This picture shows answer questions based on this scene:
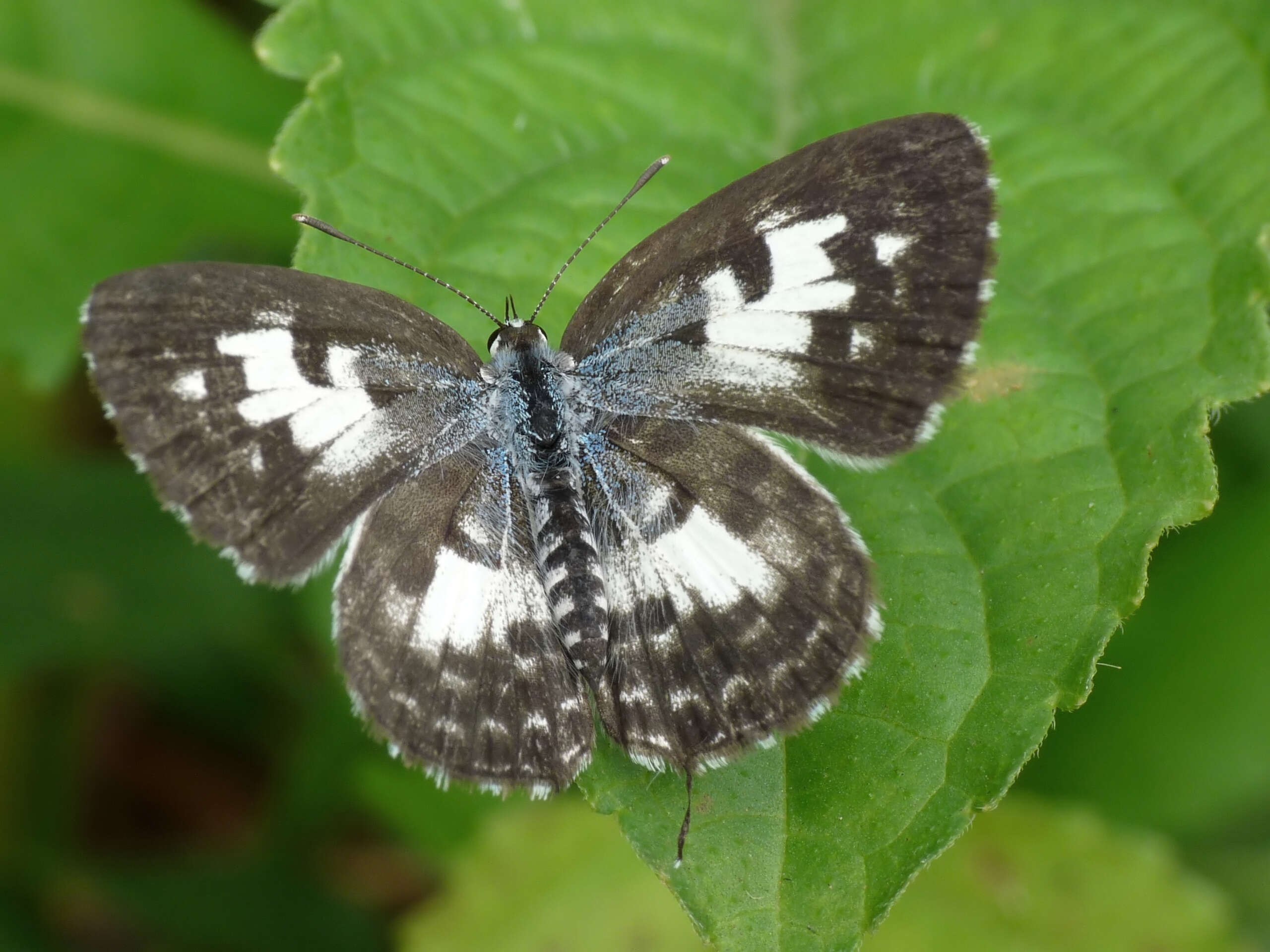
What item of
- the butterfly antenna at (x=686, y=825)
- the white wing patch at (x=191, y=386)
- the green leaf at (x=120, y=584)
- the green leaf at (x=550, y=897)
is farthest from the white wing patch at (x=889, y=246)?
the green leaf at (x=120, y=584)

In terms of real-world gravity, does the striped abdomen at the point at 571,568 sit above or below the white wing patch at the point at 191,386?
below

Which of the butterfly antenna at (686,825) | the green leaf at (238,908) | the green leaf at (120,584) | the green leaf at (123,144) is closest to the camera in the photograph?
the butterfly antenna at (686,825)

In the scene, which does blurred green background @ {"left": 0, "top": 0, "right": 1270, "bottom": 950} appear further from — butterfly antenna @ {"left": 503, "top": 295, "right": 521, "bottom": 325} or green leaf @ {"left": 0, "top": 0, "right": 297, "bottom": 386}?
butterfly antenna @ {"left": 503, "top": 295, "right": 521, "bottom": 325}

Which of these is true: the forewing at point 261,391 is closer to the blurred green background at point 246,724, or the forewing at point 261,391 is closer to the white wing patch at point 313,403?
the white wing patch at point 313,403

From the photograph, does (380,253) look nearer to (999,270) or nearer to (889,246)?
(889,246)

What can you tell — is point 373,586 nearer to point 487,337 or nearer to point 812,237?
point 487,337

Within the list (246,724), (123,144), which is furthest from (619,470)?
(123,144)

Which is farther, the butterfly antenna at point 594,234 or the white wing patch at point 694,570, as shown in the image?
the butterfly antenna at point 594,234
